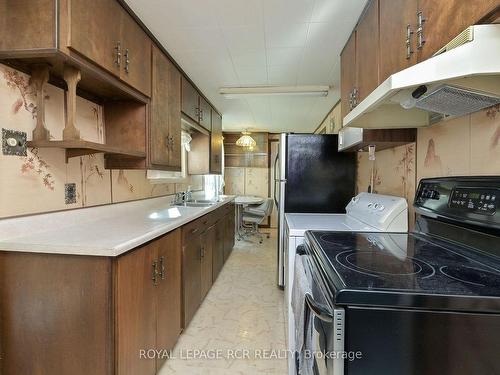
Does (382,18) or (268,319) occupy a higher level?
(382,18)

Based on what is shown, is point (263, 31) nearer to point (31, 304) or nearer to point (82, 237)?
point (82, 237)

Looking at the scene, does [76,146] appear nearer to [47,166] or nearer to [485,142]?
[47,166]

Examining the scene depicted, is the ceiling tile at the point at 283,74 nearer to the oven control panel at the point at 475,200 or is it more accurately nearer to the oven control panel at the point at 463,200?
the oven control panel at the point at 463,200

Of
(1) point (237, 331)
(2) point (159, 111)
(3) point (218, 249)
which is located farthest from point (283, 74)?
(1) point (237, 331)

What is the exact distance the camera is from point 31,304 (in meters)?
1.15

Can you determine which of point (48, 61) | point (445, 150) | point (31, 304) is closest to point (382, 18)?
point (445, 150)

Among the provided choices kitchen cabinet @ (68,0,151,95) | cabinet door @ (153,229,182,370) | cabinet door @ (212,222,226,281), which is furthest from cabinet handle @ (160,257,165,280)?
cabinet door @ (212,222,226,281)

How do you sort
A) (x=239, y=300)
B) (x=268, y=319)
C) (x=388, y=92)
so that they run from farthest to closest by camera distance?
(x=239, y=300), (x=268, y=319), (x=388, y=92)

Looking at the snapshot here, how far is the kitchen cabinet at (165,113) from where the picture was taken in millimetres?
1999

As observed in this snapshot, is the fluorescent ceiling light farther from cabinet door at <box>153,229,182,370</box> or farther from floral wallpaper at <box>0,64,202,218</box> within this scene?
cabinet door at <box>153,229,182,370</box>

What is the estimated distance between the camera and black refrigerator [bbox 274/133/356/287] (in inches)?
106

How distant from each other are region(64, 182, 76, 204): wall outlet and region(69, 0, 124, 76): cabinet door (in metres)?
0.69

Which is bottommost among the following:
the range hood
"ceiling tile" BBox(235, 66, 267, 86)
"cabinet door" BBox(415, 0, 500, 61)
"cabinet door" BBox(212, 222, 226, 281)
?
"cabinet door" BBox(212, 222, 226, 281)

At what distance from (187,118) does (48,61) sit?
1.60m
